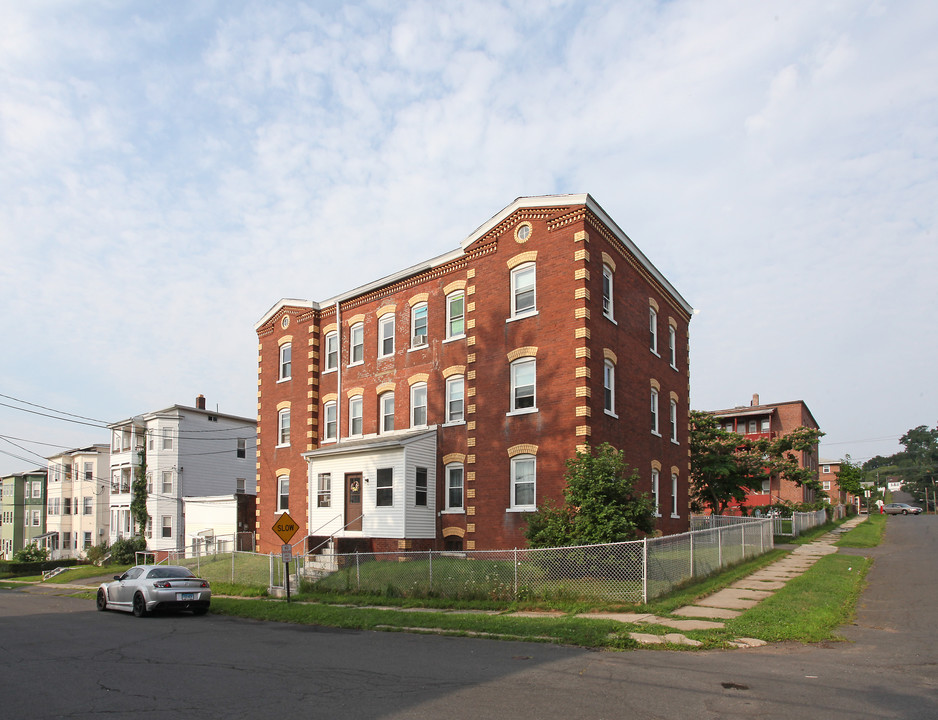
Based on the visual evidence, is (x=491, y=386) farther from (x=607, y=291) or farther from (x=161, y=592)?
(x=161, y=592)

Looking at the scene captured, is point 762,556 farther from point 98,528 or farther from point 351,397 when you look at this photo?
point 98,528

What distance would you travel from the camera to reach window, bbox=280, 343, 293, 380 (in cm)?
3478

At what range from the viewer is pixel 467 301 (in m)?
26.2

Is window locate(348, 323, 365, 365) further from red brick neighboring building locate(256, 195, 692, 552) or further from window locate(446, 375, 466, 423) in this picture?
window locate(446, 375, 466, 423)

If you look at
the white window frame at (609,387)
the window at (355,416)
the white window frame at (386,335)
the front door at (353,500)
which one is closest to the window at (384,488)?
the front door at (353,500)

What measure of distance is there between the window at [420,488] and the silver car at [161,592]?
7.94 meters

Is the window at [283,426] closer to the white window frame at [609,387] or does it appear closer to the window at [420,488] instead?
the window at [420,488]

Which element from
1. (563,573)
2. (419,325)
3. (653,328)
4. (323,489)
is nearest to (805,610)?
(563,573)

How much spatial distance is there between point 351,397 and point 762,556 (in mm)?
17647

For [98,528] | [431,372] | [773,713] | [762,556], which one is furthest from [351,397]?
[98,528]

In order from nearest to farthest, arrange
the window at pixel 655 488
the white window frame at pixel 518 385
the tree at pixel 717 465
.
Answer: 1. the white window frame at pixel 518 385
2. the window at pixel 655 488
3. the tree at pixel 717 465

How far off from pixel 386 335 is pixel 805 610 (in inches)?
791

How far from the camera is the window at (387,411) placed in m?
29.4

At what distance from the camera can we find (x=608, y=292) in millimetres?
24734
